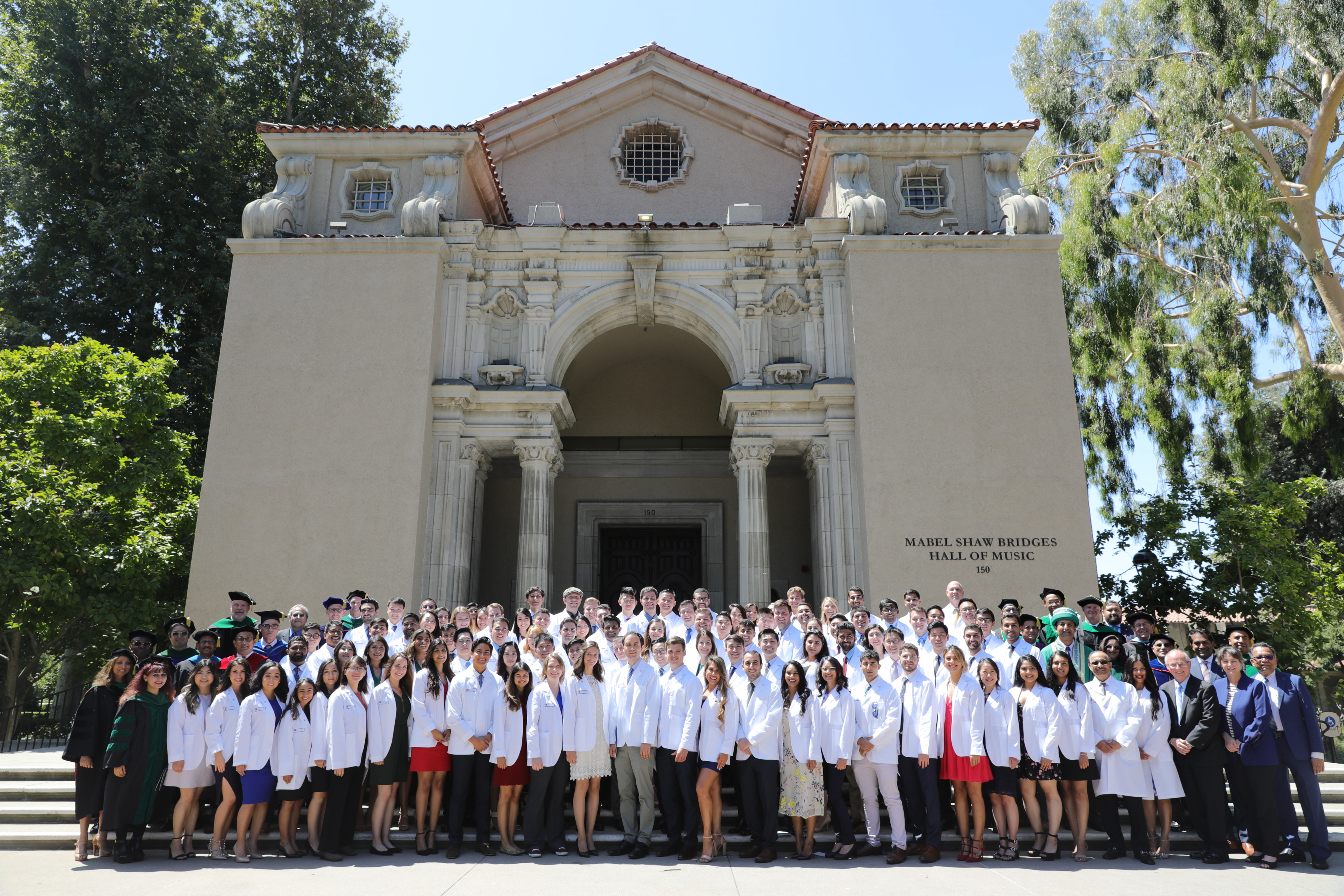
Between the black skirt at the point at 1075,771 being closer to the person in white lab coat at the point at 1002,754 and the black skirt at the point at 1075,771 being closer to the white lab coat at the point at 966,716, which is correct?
the person in white lab coat at the point at 1002,754

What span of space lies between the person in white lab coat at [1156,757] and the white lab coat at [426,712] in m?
6.25

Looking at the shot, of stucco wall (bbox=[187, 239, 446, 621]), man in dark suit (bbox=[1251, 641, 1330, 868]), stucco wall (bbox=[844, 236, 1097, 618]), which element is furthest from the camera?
stucco wall (bbox=[187, 239, 446, 621])

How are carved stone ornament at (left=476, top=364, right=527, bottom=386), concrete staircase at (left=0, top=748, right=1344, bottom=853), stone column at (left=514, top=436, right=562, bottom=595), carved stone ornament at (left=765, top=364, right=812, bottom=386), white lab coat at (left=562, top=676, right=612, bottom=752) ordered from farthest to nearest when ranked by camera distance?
carved stone ornament at (left=476, top=364, right=527, bottom=386) → carved stone ornament at (left=765, top=364, right=812, bottom=386) → stone column at (left=514, top=436, right=562, bottom=595) → concrete staircase at (left=0, top=748, right=1344, bottom=853) → white lab coat at (left=562, top=676, right=612, bottom=752)

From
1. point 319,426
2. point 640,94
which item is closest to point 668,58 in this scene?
point 640,94

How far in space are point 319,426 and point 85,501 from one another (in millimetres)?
3986

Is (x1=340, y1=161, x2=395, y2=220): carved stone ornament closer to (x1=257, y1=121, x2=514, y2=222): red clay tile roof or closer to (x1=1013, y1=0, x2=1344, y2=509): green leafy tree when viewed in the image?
(x1=257, y1=121, x2=514, y2=222): red clay tile roof

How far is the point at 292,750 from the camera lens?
8000mm

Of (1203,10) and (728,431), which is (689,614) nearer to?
(728,431)

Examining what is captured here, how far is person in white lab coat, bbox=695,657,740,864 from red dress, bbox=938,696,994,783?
1898 mm

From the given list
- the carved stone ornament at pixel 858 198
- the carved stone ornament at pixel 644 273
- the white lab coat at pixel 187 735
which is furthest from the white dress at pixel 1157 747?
the carved stone ornament at pixel 644 273

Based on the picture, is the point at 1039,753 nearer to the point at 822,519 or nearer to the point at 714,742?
the point at 714,742

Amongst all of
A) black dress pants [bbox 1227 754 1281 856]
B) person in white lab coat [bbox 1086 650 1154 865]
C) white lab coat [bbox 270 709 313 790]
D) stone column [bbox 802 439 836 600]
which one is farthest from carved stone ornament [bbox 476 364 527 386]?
black dress pants [bbox 1227 754 1281 856]

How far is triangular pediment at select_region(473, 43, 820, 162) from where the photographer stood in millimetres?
19516

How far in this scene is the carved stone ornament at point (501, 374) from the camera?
51.5ft
